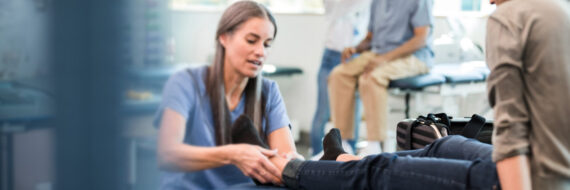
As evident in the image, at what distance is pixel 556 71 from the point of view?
0.78 m

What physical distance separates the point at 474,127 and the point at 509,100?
1.48ft

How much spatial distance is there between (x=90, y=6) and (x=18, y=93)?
93mm

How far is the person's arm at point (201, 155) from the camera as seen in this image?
0.76 m

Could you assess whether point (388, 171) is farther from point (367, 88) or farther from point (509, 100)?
point (367, 88)

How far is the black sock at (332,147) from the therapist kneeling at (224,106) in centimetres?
21

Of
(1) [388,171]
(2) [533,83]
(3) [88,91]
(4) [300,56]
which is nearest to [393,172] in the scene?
(1) [388,171]

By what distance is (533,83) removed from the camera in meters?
0.79

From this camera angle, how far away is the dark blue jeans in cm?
94

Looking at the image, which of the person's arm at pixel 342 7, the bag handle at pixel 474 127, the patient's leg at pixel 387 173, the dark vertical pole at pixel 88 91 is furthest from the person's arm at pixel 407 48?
the dark vertical pole at pixel 88 91

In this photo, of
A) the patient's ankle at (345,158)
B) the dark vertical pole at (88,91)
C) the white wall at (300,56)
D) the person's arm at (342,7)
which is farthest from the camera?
the person's arm at (342,7)

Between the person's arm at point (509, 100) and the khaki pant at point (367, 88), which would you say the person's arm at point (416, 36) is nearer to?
the khaki pant at point (367, 88)

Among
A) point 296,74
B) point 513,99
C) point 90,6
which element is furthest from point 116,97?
point 296,74

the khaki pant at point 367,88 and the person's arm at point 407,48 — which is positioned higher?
the person's arm at point 407,48

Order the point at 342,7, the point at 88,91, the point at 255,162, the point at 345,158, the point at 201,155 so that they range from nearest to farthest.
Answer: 1. the point at 88,91
2. the point at 201,155
3. the point at 255,162
4. the point at 345,158
5. the point at 342,7
